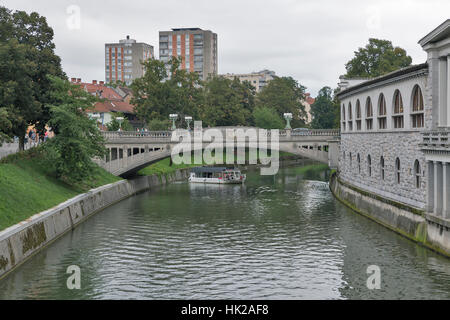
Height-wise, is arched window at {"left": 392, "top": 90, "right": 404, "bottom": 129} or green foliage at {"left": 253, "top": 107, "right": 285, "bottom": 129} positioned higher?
green foliage at {"left": 253, "top": 107, "right": 285, "bottom": 129}

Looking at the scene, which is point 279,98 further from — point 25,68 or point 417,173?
point 417,173

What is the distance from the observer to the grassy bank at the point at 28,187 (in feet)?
105

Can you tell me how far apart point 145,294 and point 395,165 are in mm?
19685

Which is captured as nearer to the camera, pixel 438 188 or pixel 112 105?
pixel 438 188

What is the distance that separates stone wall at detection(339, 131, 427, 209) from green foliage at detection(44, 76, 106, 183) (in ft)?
69.7

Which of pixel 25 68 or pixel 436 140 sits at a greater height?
pixel 25 68

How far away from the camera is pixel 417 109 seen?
111ft

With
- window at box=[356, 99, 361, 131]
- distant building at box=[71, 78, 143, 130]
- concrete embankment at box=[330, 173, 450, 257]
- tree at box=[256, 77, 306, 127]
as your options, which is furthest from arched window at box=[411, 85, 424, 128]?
tree at box=[256, 77, 306, 127]

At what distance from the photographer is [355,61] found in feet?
257

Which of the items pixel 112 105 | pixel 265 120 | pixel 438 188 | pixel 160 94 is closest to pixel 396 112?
pixel 438 188

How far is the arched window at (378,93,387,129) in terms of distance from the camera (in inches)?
1591

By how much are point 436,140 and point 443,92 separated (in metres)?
2.66

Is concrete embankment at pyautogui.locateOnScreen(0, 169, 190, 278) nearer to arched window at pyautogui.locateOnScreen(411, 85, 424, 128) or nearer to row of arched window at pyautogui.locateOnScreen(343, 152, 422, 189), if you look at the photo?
row of arched window at pyautogui.locateOnScreen(343, 152, 422, 189)

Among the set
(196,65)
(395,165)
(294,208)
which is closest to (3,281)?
(395,165)
